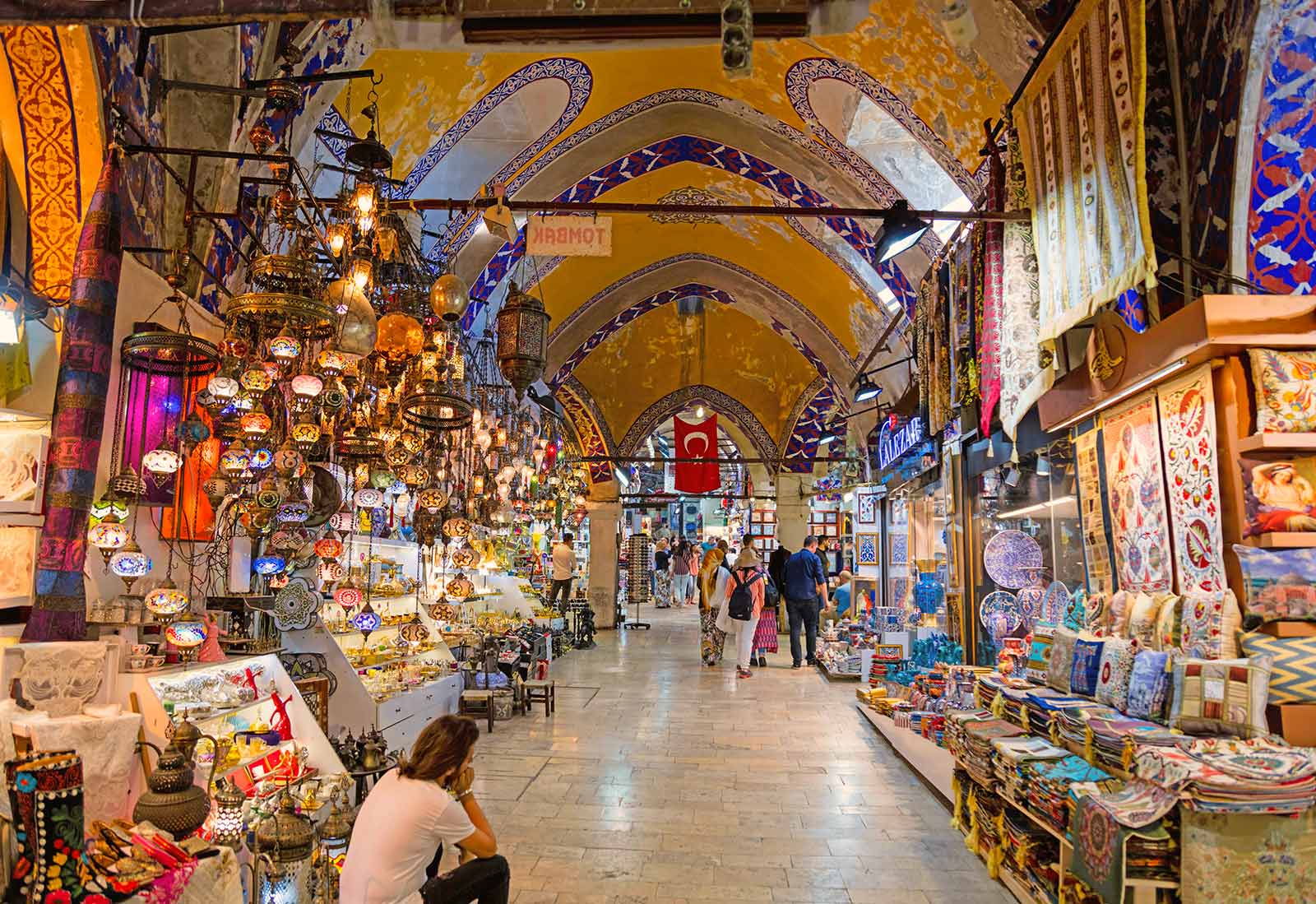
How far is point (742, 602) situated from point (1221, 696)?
292 inches

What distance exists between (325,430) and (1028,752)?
4058mm

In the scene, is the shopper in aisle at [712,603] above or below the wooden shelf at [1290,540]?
below

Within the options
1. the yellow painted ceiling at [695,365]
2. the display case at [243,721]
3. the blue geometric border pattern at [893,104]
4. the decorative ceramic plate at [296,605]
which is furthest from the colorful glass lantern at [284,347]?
the yellow painted ceiling at [695,365]

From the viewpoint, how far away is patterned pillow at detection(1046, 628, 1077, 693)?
154 inches

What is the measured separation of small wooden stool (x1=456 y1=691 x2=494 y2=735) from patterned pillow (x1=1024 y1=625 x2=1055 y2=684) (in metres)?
4.52

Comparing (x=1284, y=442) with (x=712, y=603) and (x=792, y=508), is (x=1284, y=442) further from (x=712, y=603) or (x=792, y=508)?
(x=792, y=508)

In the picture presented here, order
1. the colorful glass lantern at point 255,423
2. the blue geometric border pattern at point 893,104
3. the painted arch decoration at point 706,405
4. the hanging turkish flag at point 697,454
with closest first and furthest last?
the colorful glass lantern at point 255,423 < the blue geometric border pattern at point 893,104 < the hanging turkish flag at point 697,454 < the painted arch decoration at point 706,405

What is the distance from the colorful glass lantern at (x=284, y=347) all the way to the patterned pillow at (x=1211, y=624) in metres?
4.04

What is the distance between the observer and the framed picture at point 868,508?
1272 centimetres

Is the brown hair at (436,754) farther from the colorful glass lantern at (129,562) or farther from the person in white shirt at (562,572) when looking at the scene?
the person in white shirt at (562,572)

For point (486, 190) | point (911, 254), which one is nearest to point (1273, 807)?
point (486, 190)

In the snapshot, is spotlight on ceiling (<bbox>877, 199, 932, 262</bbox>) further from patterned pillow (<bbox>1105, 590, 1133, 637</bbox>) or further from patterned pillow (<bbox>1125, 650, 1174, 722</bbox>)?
patterned pillow (<bbox>1125, 650, 1174, 722</bbox>)

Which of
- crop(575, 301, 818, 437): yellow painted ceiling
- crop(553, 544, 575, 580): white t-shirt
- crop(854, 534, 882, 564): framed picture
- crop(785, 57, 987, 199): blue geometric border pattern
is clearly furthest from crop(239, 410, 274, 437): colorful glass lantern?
crop(575, 301, 818, 437): yellow painted ceiling

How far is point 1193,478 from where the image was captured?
11.6 feet
